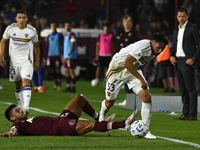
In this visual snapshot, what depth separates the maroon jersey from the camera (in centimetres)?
614

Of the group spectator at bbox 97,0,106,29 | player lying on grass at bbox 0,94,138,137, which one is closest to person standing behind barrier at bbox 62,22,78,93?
player lying on grass at bbox 0,94,138,137

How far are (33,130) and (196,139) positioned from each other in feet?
A: 7.62

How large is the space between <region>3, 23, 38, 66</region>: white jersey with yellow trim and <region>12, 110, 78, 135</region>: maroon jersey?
277 cm

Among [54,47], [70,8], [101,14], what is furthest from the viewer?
[101,14]

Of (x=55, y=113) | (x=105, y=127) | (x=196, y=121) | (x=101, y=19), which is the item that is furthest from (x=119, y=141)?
(x=101, y=19)

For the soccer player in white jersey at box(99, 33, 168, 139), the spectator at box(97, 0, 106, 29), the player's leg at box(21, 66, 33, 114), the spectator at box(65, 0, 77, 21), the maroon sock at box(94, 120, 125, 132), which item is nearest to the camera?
the maroon sock at box(94, 120, 125, 132)

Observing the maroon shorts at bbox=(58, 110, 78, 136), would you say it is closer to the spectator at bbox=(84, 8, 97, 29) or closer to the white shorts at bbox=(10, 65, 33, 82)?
the white shorts at bbox=(10, 65, 33, 82)

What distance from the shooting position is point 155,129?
7.14 m

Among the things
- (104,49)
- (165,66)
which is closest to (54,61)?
(104,49)

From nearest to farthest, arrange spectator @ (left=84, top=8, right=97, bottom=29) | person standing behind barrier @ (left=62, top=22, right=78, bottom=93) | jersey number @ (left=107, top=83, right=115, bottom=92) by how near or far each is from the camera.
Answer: jersey number @ (left=107, top=83, right=115, bottom=92)
person standing behind barrier @ (left=62, top=22, right=78, bottom=93)
spectator @ (left=84, top=8, right=97, bottom=29)

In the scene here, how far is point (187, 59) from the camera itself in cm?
838

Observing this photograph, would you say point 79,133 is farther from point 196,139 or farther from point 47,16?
point 47,16

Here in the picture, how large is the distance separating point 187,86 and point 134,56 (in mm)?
2401

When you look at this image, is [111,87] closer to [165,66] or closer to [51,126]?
[51,126]
